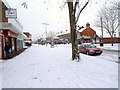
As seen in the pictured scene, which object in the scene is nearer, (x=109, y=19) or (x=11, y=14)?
(x=11, y=14)

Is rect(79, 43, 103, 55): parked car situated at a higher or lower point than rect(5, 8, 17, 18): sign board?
lower

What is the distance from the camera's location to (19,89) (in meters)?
8.21

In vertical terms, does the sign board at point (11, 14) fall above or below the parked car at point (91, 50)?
above

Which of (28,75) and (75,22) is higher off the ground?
(75,22)

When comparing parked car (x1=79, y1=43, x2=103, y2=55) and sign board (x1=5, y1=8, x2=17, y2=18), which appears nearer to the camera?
sign board (x1=5, y1=8, x2=17, y2=18)

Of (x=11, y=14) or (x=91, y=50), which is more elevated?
(x=11, y=14)

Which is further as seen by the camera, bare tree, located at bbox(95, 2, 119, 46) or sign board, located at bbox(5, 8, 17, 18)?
bare tree, located at bbox(95, 2, 119, 46)

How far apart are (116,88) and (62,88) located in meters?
1.83

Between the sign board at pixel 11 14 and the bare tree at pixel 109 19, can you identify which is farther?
the bare tree at pixel 109 19

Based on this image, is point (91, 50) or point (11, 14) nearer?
point (11, 14)

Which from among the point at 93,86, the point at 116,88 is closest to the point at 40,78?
the point at 93,86

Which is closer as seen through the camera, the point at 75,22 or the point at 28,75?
the point at 28,75

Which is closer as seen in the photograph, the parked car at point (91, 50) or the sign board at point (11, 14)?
the sign board at point (11, 14)

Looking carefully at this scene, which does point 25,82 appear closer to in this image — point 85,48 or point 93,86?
point 93,86
